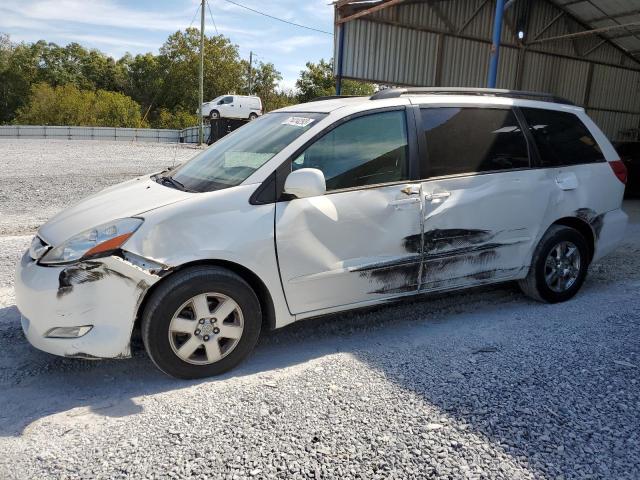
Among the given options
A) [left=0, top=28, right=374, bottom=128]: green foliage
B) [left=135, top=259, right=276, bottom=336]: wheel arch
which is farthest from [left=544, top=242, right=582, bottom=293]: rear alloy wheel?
[left=0, top=28, right=374, bottom=128]: green foliage

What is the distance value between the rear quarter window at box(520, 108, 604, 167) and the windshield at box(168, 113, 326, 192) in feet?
6.60

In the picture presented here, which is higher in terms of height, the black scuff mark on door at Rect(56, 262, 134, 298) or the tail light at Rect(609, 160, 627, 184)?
the tail light at Rect(609, 160, 627, 184)

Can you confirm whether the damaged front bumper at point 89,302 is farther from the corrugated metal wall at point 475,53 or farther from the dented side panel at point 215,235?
the corrugated metal wall at point 475,53

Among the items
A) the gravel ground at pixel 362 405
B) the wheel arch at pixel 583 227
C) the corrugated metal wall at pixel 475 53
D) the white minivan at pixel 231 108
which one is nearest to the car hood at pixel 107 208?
the gravel ground at pixel 362 405

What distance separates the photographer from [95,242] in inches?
121

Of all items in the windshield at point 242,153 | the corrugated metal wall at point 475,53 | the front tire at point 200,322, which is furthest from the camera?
the corrugated metal wall at point 475,53

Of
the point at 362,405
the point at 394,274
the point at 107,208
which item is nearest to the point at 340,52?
Answer: the point at 394,274

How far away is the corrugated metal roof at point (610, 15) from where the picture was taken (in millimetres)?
15555

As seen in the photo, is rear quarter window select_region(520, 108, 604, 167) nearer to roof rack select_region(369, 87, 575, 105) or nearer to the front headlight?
roof rack select_region(369, 87, 575, 105)

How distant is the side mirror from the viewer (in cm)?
334

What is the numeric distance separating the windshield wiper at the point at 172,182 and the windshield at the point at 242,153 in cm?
2

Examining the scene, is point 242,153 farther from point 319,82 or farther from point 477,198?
point 319,82

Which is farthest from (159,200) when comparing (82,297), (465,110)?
(465,110)

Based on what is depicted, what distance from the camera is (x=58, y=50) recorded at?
210ft
